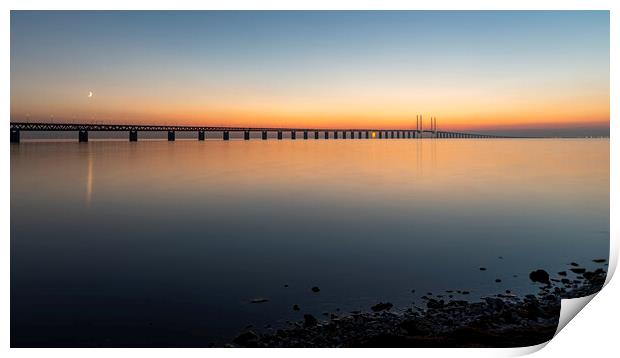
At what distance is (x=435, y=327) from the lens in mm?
5414

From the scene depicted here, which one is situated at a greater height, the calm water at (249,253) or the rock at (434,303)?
the calm water at (249,253)

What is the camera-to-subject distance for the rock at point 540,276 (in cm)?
716

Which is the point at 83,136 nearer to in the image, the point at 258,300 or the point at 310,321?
the point at 258,300

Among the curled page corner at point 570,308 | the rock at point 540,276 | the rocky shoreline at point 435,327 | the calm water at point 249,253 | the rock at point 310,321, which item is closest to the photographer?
the rocky shoreline at point 435,327

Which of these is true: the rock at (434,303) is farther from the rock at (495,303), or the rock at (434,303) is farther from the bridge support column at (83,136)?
the bridge support column at (83,136)

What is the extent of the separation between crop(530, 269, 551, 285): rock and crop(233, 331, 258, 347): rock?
4.16 m

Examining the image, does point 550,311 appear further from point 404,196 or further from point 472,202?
point 404,196

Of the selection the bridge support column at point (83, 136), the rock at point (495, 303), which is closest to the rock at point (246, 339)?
the rock at point (495, 303)

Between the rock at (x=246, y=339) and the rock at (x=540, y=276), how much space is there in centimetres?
416

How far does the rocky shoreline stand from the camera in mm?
5160

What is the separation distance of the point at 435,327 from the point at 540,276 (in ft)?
8.79

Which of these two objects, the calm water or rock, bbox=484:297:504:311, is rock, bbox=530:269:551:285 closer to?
the calm water

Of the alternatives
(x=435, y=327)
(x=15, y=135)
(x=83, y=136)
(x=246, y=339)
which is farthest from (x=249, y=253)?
(x=83, y=136)
